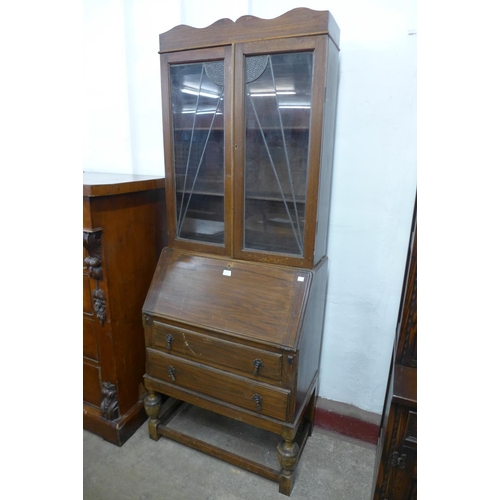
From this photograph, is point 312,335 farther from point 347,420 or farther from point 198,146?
point 198,146

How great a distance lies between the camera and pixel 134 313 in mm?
1704

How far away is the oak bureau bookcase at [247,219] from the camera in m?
1.27

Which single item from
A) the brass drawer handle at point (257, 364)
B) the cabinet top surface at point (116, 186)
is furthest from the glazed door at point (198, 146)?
the brass drawer handle at point (257, 364)

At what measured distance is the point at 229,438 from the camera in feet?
5.75

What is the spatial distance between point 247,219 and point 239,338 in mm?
504

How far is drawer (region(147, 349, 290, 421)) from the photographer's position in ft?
4.44

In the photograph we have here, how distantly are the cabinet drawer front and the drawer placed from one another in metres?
0.03

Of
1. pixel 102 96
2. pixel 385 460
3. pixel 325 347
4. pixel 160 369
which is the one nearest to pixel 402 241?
pixel 325 347

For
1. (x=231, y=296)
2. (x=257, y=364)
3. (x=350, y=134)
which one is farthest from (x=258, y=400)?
(x=350, y=134)

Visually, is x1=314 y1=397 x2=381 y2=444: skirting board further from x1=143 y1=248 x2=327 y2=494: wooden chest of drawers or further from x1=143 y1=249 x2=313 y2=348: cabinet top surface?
x1=143 y1=249 x2=313 y2=348: cabinet top surface

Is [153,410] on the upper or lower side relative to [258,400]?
lower

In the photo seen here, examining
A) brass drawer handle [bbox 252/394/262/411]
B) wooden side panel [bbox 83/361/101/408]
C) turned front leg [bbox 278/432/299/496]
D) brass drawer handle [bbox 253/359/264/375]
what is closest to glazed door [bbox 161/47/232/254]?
brass drawer handle [bbox 253/359/264/375]

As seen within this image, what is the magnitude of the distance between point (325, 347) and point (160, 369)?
2.78 ft
